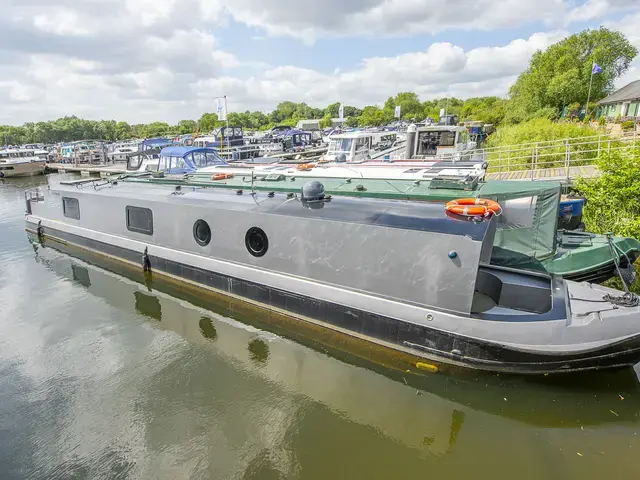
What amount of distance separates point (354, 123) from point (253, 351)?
87537 mm

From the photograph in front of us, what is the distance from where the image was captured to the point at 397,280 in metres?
5.93

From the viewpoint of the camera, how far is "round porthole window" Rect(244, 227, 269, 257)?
7.32 m

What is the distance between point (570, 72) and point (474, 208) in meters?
42.1

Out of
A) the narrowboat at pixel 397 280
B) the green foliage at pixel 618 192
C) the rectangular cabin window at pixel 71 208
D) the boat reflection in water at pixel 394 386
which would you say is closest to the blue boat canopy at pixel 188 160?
the rectangular cabin window at pixel 71 208

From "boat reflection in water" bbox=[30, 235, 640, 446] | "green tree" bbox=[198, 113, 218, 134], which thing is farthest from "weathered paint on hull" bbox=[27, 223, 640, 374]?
"green tree" bbox=[198, 113, 218, 134]

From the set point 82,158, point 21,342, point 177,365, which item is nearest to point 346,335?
point 177,365

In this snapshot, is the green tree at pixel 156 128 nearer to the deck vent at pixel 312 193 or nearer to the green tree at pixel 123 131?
the green tree at pixel 123 131

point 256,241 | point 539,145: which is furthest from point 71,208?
point 539,145

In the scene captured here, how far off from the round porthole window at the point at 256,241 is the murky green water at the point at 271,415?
1.47 m

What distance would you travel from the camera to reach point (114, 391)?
5.61m

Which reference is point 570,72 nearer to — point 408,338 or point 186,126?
point 408,338

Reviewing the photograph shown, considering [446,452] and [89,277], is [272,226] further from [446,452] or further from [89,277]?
[89,277]

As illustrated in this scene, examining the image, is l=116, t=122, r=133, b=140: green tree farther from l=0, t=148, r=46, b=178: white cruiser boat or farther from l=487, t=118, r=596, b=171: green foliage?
l=487, t=118, r=596, b=171: green foliage

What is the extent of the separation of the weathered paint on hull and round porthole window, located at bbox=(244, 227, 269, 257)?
66 cm
